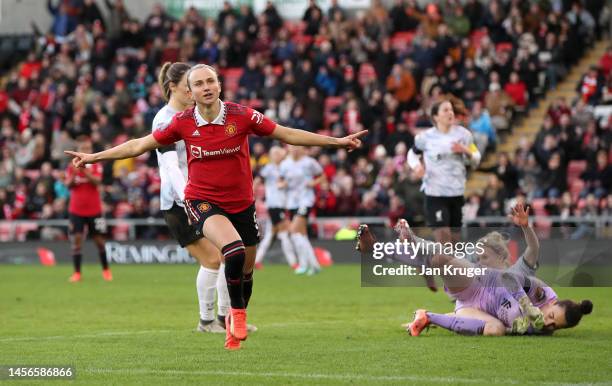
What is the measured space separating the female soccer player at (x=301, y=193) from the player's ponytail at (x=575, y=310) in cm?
1190

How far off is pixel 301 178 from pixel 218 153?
1259 centimetres

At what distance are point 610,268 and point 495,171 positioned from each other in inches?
539

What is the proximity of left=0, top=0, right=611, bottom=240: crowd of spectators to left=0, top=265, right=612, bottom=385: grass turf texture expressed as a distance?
30.5 feet

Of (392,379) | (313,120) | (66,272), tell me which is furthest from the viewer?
(313,120)

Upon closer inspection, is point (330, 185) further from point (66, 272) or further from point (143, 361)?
point (143, 361)

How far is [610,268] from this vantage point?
11148 mm

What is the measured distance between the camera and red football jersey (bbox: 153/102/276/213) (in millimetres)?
10008

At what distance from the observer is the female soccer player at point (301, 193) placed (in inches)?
885

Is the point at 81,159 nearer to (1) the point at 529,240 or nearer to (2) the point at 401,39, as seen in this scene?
(1) the point at 529,240

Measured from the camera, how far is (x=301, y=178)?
22594 mm

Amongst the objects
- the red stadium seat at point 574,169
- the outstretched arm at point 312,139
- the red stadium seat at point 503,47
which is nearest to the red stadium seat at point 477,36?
the red stadium seat at point 503,47

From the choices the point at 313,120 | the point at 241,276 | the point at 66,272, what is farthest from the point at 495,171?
the point at 241,276

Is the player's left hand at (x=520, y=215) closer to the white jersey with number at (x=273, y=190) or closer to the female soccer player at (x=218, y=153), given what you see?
the female soccer player at (x=218, y=153)

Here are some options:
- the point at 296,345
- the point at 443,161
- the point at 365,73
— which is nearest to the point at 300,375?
the point at 296,345
